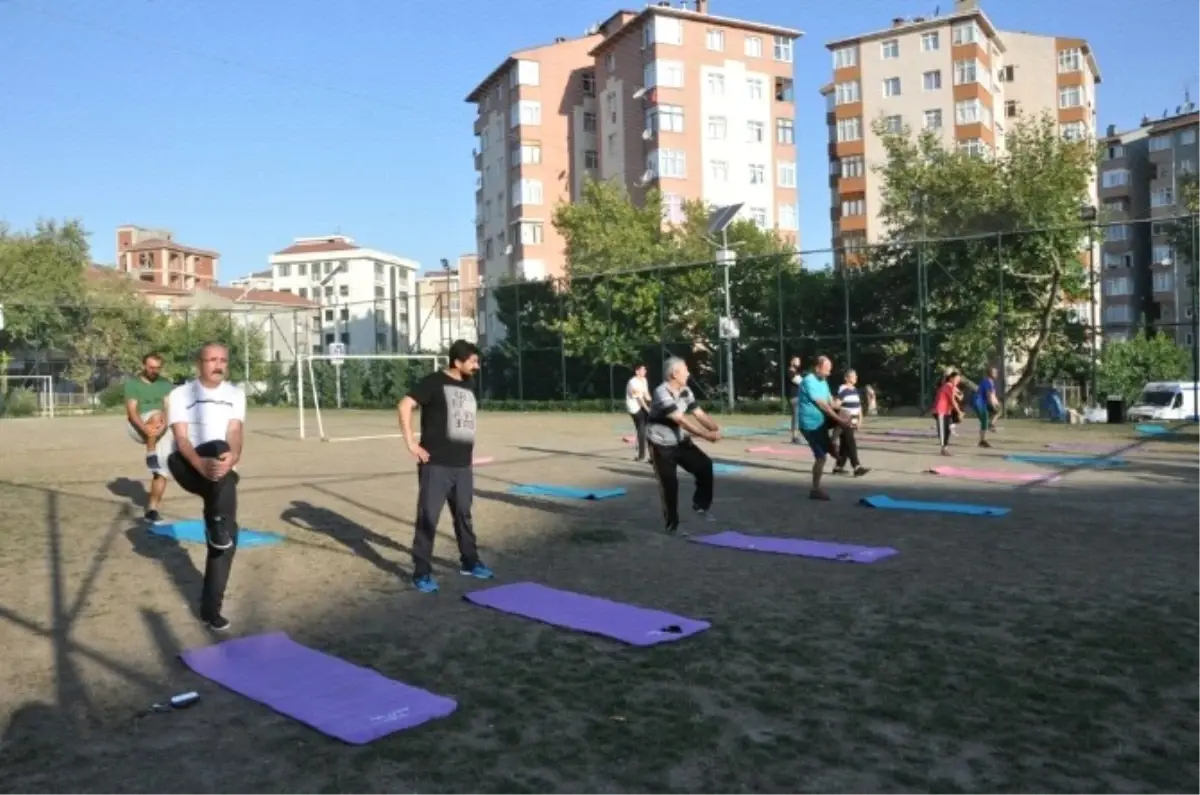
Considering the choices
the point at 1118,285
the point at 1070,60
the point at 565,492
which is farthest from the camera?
the point at 1118,285

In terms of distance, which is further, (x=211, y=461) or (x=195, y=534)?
(x=195, y=534)

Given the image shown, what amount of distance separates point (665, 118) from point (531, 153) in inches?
438

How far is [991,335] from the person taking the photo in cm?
2895

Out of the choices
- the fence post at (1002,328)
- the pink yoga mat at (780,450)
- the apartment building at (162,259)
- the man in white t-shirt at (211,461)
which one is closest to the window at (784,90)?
the fence post at (1002,328)

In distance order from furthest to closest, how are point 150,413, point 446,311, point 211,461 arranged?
point 446,311, point 150,413, point 211,461

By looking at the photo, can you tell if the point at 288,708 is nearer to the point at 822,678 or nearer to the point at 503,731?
the point at 503,731

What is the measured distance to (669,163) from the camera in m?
60.5

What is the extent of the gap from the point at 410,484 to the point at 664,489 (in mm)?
5470

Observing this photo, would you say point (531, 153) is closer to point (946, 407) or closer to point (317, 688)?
point (946, 407)

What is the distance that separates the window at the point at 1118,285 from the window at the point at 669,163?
4147 centimetres

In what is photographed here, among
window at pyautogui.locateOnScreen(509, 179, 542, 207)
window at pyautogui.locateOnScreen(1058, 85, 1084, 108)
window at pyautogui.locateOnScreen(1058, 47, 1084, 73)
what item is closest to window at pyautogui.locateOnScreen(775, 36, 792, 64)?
window at pyautogui.locateOnScreen(509, 179, 542, 207)

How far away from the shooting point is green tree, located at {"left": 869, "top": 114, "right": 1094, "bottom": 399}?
28.8 metres

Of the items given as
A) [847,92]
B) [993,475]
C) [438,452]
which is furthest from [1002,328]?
[847,92]

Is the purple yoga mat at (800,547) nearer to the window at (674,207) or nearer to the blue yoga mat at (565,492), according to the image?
the blue yoga mat at (565,492)
